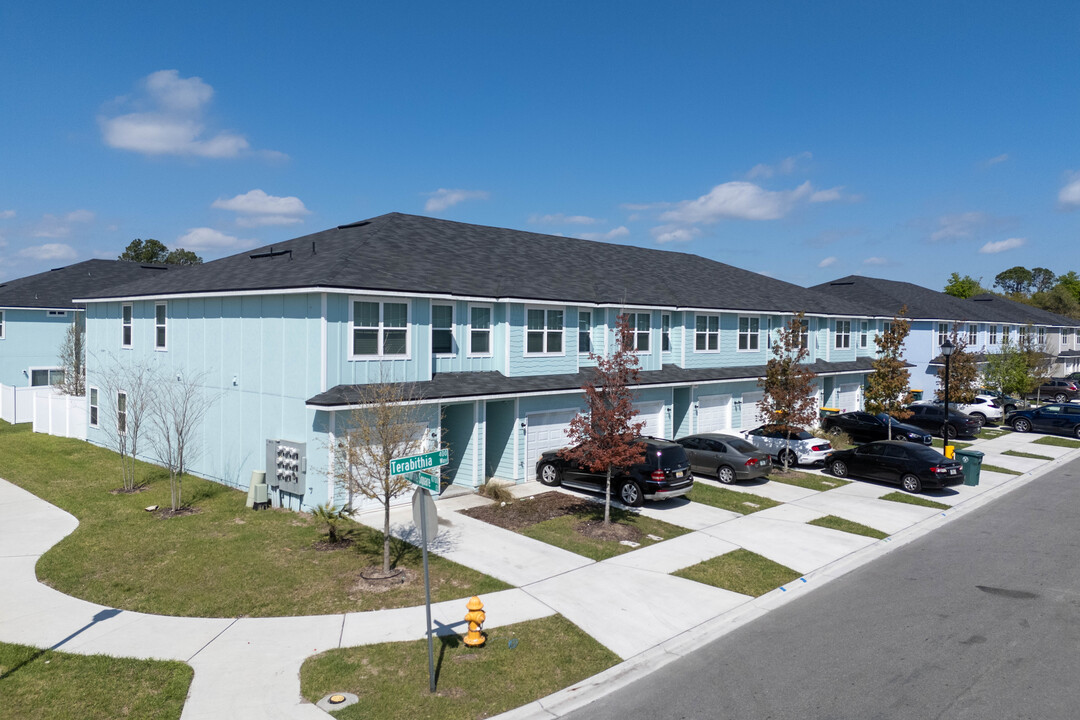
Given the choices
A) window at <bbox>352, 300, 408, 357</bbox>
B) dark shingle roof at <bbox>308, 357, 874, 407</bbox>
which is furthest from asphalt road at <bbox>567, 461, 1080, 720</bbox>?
window at <bbox>352, 300, 408, 357</bbox>

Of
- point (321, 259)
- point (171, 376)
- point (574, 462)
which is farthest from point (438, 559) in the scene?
point (171, 376)

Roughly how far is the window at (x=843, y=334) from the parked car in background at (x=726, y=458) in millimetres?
17462

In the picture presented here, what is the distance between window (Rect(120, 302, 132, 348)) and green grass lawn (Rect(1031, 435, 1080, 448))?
3899cm

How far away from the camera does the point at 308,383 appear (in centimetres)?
1633

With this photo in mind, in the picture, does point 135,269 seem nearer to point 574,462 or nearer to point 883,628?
point 574,462

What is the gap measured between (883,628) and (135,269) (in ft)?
145

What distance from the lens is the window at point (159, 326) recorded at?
22.1 meters

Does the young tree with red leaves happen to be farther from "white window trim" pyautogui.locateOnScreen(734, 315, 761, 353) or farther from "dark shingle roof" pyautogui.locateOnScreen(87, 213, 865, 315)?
"white window trim" pyautogui.locateOnScreen(734, 315, 761, 353)

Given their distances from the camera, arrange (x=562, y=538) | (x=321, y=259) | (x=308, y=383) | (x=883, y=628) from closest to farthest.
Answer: (x=883, y=628)
(x=562, y=538)
(x=308, y=383)
(x=321, y=259)

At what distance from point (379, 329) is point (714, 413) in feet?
53.7

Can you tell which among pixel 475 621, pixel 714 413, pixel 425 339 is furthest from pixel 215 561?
pixel 714 413

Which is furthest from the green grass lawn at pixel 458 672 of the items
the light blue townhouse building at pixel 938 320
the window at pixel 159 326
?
the light blue townhouse building at pixel 938 320

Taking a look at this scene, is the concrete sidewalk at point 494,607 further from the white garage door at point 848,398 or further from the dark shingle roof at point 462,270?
the white garage door at point 848,398

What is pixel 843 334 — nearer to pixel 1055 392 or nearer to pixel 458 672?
pixel 1055 392
